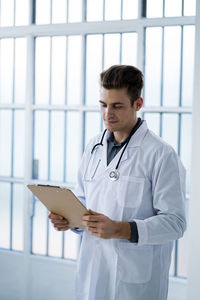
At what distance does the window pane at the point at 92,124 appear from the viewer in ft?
9.15

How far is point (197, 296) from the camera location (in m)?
2.19

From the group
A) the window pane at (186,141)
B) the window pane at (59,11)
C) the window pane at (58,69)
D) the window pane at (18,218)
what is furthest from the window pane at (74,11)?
the window pane at (18,218)

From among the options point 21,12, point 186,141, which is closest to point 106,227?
point 186,141

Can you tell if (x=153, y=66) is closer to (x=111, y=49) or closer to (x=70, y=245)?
(x=111, y=49)

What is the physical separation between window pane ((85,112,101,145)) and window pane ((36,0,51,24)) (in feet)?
2.45

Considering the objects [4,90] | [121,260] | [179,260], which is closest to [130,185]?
[121,260]

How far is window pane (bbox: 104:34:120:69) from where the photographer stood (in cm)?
270

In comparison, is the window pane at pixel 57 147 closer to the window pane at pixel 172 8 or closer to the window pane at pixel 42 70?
the window pane at pixel 42 70

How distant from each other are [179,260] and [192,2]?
5.34 ft

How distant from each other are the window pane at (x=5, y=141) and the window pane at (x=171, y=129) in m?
1.22

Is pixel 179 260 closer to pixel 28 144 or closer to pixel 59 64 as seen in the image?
pixel 28 144

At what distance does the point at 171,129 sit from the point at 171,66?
40 centimetres

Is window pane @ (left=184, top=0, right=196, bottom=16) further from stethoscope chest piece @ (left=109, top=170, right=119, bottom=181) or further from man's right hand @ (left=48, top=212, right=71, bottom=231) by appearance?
man's right hand @ (left=48, top=212, right=71, bottom=231)

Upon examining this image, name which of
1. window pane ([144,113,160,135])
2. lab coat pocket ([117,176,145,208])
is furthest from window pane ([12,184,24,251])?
lab coat pocket ([117,176,145,208])
